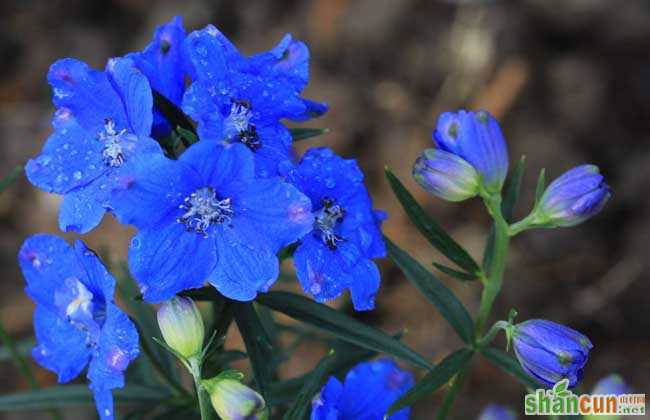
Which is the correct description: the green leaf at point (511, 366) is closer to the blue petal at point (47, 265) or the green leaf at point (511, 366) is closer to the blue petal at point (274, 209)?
the blue petal at point (274, 209)

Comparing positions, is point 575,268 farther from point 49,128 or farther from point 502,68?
point 49,128

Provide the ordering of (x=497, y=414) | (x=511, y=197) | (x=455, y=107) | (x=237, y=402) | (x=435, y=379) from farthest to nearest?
1. (x=455, y=107)
2. (x=497, y=414)
3. (x=511, y=197)
4. (x=435, y=379)
5. (x=237, y=402)

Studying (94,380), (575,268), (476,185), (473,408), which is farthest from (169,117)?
(575,268)

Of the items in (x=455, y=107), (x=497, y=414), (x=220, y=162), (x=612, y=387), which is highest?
(x=220, y=162)

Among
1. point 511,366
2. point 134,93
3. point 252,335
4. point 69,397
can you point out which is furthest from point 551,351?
point 69,397

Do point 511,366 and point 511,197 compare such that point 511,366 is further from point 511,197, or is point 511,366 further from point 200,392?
point 200,392

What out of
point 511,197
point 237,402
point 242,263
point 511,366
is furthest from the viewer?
Result: point 511,197

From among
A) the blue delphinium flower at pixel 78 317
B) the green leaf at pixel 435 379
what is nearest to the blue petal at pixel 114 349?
the blue delphinium flower at pixel 78 317
